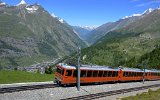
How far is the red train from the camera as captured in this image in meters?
54.4

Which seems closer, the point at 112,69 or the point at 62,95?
the point at 62,95

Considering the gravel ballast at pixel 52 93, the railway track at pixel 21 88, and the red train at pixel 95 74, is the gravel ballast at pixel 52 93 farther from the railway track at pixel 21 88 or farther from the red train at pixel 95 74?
the red train at pixel 95 74

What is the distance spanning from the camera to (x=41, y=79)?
62.2 m

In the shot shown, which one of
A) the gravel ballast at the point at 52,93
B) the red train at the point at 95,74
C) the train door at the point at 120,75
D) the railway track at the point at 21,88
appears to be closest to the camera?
the gravel ballast at the point at 52,93

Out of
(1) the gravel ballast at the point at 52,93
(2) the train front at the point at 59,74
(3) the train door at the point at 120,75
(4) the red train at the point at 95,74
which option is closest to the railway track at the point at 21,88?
(1) the gravel ballast at the point at 52,93

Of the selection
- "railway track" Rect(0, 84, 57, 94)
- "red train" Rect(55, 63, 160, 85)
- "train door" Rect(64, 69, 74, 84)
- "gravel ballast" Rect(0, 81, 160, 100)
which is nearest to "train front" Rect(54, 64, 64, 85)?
"red train" Rect(55, 63, 160, 85)

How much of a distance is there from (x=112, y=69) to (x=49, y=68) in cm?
2096

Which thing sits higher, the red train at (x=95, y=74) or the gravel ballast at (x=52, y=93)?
the red train at (x=95, y=74)

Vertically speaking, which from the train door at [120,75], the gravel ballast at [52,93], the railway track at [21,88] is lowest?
the gravel ballast at [52,93]

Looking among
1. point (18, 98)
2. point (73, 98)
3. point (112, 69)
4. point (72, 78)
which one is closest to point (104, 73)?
point (112, 69)

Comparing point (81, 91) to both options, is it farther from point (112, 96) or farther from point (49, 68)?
point (49, 68)

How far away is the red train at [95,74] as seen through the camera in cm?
5444

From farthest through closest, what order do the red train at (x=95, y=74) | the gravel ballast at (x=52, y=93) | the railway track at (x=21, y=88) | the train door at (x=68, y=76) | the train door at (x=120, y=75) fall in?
the train door at (x=120, y=75) → the red train at (x=95, y=74) → the train door at (x=68, y=76) → the railway track at (x=21, y=88) → the gravel ballast at (x=52, y=93)

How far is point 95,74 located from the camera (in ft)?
204
